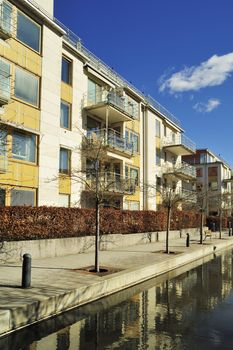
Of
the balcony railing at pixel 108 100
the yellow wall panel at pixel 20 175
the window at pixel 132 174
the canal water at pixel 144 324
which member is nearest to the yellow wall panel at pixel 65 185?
the yellow wall panel at pixel 20 175

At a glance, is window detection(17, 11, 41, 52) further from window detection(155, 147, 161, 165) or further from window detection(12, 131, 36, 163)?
window detection(155, 147, 161, 165)

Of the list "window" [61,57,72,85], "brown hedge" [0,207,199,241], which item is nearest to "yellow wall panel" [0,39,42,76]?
"window" [61,57,72,85]

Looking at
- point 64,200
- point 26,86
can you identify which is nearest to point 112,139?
point 64,200

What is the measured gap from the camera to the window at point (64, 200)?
23.7 metres

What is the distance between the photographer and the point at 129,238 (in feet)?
77.2

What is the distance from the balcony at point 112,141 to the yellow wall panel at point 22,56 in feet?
18.8

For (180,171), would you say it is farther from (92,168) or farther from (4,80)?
(4,80)

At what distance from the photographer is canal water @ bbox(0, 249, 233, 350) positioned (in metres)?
6.85

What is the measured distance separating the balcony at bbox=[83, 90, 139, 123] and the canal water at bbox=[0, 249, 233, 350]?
55.3 ft

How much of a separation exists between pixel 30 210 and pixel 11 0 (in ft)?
37.6

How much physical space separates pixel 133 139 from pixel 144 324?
26480mm

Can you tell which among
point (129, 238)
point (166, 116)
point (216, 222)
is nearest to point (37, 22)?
point (129, 238)

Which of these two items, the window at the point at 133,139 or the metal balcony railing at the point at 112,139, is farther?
the window at the point at 133,139

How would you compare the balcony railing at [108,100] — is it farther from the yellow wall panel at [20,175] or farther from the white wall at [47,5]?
the yellow wall panel at [20,175]
